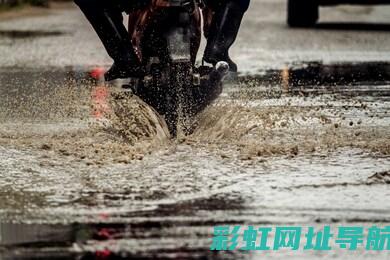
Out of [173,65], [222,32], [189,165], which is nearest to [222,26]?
[222,32]

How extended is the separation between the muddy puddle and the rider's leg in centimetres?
48

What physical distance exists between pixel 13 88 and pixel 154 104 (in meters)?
3.51

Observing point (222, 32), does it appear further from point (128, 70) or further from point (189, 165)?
point (189, 165)

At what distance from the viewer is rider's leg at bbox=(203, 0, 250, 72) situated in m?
9.41

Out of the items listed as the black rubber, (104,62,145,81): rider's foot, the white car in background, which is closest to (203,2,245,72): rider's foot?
(104,62,145,81): rider's foot

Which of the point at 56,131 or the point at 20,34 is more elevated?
the point at 56,131

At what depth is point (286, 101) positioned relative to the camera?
37.0ft

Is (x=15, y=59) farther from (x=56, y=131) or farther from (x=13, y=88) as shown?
(x=56, y=131)

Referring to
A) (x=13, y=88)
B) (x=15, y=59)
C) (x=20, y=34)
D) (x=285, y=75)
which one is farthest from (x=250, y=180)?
(x=20, y=34)

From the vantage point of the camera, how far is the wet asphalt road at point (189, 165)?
590 cm

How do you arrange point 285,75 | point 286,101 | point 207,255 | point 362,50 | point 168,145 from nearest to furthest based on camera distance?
point 207,255
point 168,145
point 286,101
point 285,75
point 362,50

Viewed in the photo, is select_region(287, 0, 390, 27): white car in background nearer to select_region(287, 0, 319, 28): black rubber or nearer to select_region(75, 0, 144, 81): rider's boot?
select_region(287, 0, 319, 28): black rubber

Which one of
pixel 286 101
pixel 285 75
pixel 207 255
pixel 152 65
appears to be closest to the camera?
pixel 207 255

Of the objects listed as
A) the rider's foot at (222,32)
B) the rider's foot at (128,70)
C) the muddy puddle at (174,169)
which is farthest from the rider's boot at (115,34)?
the rider's foot at (222,32)
